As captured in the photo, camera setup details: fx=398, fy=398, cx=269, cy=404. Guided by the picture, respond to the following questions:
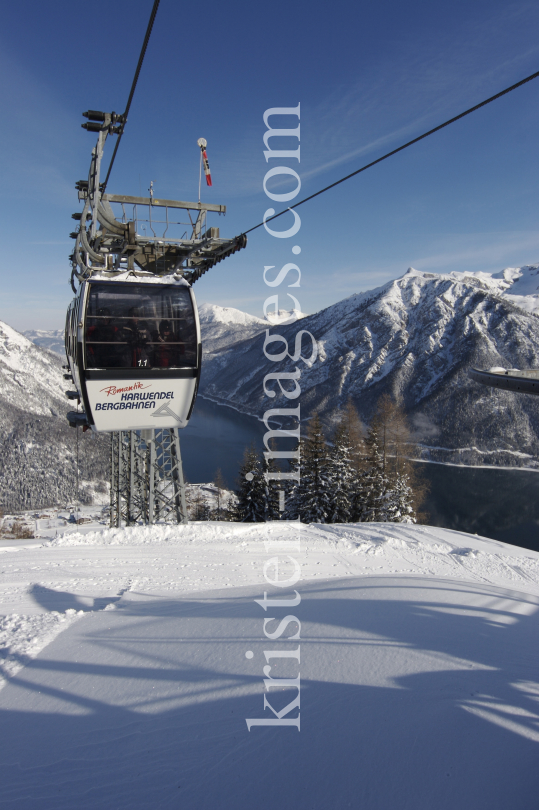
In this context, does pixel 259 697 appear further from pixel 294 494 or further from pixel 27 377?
pixel 27 377

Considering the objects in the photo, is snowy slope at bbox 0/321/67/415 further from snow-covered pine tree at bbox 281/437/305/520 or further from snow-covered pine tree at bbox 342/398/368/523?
snow-covered pine tree at bbox 342/398/368/523

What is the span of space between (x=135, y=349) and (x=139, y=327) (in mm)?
386

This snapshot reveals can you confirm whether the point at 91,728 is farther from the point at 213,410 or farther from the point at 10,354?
the point at 10,354

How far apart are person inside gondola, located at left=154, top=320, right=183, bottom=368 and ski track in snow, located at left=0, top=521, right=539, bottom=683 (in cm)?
394

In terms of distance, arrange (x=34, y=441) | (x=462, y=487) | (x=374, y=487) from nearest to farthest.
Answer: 1. (x=374, y=487)
2. (x=462, y=487)
3. (x=34, y=441)

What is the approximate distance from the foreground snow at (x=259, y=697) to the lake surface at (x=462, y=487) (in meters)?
26.8

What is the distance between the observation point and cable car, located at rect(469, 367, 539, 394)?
11.8 m

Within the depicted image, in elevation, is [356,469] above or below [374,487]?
above

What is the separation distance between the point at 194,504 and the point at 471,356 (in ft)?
331

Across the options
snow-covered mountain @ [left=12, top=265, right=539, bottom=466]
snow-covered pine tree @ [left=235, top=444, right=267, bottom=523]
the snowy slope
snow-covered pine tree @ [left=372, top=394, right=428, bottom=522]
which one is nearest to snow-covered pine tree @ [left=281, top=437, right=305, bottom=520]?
snow-covered pine tree @ [left=235, top=444, right=267, bottom=523]

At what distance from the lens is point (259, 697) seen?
3586mm

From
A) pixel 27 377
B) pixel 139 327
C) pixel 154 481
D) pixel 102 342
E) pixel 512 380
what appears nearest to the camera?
pixel 102 342

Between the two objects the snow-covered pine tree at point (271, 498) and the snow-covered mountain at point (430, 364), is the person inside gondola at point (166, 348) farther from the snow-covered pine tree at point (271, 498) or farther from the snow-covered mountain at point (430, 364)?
Result: the snow-covered mountain at point (430, 364)

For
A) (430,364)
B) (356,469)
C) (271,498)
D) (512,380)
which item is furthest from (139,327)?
(430,364)
